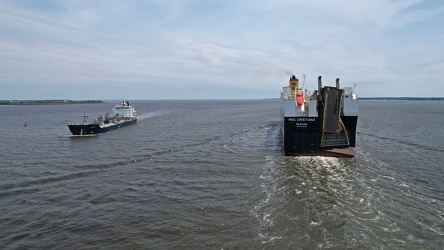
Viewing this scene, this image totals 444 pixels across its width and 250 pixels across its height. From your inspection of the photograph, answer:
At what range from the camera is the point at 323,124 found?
2597cm

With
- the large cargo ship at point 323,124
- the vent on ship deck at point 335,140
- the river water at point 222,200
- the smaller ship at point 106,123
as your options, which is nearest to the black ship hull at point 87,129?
the smaller ship at point 106,123

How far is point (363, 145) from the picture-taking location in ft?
103

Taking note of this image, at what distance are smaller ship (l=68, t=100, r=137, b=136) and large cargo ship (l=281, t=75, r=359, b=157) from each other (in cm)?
3038

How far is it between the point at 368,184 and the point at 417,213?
4348mm

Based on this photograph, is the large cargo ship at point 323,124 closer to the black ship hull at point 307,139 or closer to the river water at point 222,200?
the black ship hull at point 307,139

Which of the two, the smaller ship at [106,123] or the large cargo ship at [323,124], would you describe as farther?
the smaller ship at [106,123]

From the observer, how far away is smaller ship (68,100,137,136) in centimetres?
4222

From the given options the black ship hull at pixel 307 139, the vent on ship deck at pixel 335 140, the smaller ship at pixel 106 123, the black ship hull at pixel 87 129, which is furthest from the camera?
the smaller ship at pixel 106 123

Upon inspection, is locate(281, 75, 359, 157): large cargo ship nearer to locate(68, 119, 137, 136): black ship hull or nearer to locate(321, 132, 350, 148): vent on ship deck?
locate(321, 132, 350, 148): vent on ship deck

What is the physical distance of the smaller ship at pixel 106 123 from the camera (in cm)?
4222

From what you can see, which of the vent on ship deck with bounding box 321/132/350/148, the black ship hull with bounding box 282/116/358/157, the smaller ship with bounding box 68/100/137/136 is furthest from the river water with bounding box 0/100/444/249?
the smaller ship with bounding box 68/100/137/136

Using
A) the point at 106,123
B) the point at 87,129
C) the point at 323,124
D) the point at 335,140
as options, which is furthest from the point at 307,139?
the point at 106,123

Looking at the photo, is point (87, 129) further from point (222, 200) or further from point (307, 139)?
point (222, 200)

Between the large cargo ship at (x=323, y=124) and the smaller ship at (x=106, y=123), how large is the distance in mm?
30383
